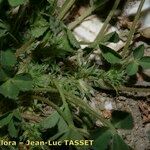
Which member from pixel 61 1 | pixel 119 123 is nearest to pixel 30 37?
pixel 61 1

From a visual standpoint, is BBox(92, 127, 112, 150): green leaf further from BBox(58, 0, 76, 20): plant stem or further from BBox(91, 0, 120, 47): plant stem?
BBox(58, 0, 76, 20): plant stem

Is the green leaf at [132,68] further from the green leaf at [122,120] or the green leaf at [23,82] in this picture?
the green leaf at [23,82]

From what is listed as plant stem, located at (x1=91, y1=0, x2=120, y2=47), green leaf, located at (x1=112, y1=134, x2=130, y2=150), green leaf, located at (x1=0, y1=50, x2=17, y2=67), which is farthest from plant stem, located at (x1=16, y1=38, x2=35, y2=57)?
green leaf, located at (x1=112, y1=134, x2=130, y2=150)

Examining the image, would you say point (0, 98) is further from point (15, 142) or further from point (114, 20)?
point (114, 20)

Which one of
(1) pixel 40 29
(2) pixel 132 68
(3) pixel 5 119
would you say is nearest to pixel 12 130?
(3) pixel 5 119

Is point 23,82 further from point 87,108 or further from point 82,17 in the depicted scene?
point 82,17

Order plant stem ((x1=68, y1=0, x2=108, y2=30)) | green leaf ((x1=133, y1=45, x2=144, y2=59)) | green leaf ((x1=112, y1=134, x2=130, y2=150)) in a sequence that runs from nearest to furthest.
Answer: green leaf ((x1=112, y1=134, x2=130, y2=150)) → green leaf ((x1=133, y1=45, x2=144, y2=59)) → plant stem ((x1=68, y1=0, x2=108, y2=30))
